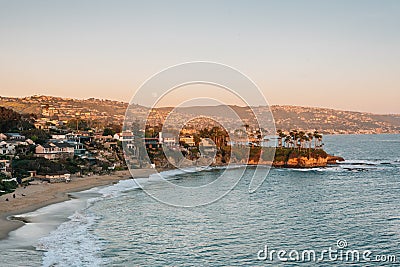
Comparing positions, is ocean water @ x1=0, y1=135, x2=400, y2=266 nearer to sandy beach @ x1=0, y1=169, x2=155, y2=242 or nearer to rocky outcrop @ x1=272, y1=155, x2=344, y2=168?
sandy beach @ x1=0, y1=169, x2=155, y2=242

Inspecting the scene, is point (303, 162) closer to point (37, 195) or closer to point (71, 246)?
point (37, 195)

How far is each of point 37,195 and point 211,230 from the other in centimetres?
1827

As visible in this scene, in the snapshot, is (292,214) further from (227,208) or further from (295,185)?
(295,185)

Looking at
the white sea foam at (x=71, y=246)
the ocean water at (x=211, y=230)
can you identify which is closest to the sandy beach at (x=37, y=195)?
the ocean water at (x=211, y=230)

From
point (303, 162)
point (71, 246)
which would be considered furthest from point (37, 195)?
point (303, 162)

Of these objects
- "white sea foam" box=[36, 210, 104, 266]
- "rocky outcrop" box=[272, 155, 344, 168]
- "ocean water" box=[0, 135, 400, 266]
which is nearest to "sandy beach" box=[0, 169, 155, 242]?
"ocean water" box=[0, 135, 400, 266]

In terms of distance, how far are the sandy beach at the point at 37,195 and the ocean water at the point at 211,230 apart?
1.13 meters

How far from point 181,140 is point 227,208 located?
54.8m

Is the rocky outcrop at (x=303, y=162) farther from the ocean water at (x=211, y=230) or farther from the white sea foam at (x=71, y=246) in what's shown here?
the white sea foam at (x=71, y=246)

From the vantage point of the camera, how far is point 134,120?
95.8 m

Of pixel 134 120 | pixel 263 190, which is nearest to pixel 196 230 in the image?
pixel 263 190

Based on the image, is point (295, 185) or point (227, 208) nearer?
point (227, 208)

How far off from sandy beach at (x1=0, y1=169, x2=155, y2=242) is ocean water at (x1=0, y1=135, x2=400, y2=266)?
1.13 m

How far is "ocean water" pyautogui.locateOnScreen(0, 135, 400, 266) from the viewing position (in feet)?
66.4
